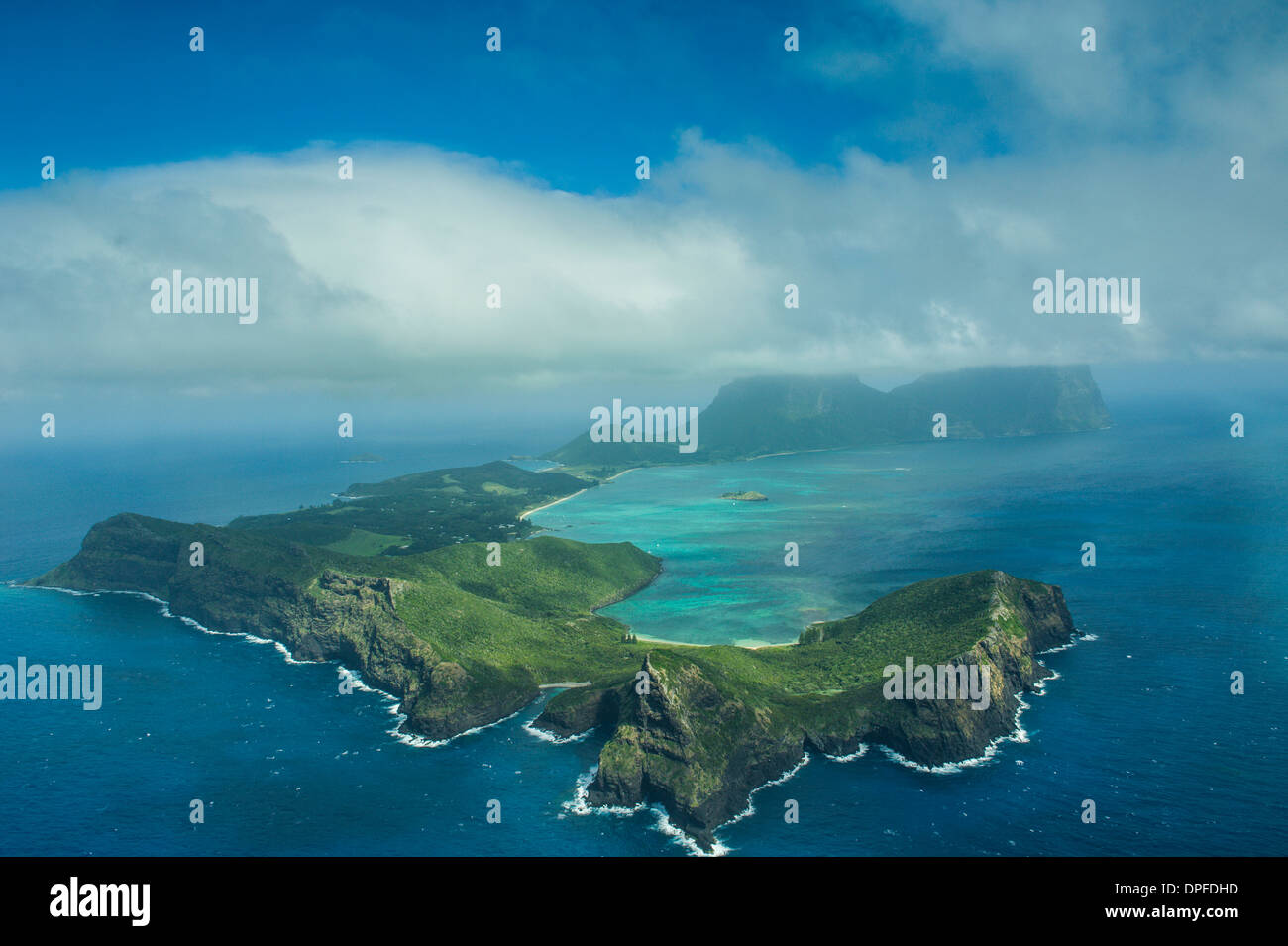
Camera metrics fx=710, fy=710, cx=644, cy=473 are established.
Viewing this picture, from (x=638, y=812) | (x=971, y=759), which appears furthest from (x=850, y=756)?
(x=638, y=812)

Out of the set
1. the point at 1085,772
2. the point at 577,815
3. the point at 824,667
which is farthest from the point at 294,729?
the point at 1085,772

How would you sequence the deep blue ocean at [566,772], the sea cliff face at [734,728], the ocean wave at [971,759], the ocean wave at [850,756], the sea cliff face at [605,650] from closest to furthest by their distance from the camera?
the deep blue ocean at [566,772]
the sea cliff face at [734,728]
the sea cliff face at [605,650]
the ocean wave at [971,759]
the ocean wave at [850,756]

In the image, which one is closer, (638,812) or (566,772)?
(638,812)

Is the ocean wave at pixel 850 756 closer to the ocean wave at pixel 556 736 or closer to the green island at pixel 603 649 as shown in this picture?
the green island at pixel 603 649

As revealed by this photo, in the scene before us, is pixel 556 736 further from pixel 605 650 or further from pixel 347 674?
pixel 347 674

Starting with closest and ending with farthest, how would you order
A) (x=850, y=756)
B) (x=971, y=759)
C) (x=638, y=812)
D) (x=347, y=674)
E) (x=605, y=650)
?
(x=638, y=812) < (x=971, y=759) < (x=850, y=756) < (x=347, y=674) < (x=605, y=650)

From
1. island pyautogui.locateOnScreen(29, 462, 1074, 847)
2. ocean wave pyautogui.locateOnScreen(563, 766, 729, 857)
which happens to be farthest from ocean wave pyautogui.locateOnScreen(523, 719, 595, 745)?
ocean wave pyautogui.locateOnScreen(563, 766, 729, 857)

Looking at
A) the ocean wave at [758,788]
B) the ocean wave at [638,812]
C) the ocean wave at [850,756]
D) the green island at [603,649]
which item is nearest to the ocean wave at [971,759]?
the green island at [603,649]
